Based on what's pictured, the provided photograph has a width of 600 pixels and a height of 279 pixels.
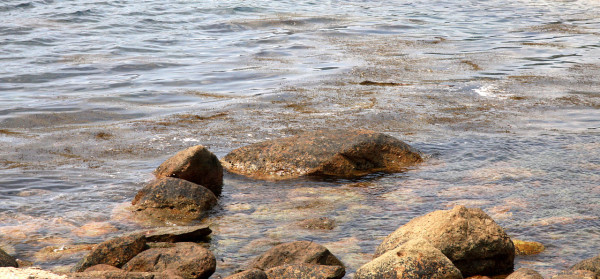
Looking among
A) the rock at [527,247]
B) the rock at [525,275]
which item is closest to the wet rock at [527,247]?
the rock at [527,247]

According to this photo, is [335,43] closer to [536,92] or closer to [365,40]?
[365,40]

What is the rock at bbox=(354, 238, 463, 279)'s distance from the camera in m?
3.20

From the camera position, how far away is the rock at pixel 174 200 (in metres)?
4.57

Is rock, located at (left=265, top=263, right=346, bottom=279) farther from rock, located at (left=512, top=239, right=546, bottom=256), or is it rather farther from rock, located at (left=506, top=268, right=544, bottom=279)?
rock, located at (left=512, top=239, right=546, bottom=256)

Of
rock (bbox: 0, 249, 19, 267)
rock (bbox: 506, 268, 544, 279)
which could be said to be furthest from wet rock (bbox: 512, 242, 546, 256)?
A: rock (bbox: 0, 249, 19, 267)

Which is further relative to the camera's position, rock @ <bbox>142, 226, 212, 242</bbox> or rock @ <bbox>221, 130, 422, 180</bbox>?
rock @ <bbox>221, 130, 422, 180</bbox>

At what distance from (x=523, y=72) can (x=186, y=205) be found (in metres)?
7.03

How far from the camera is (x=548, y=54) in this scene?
38.1 ft

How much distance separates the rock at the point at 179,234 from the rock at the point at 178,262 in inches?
10.0

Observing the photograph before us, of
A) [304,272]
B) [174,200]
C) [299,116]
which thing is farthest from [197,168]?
[299,116]

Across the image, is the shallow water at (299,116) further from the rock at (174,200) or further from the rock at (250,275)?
the rock at (250,275)

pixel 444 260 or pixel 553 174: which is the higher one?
pixel 444 260

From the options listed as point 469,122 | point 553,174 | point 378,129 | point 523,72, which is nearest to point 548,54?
point 523,72

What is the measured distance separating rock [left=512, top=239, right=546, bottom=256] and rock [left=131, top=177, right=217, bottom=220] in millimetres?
2080
